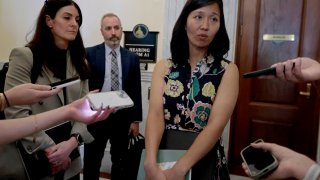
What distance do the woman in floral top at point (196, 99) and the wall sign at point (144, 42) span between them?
178 centimetres

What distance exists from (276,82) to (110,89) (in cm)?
160

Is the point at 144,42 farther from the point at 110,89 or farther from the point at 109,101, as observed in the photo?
the point at 109,101

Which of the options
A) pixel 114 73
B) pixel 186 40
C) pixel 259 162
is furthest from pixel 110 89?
pixel 259 162

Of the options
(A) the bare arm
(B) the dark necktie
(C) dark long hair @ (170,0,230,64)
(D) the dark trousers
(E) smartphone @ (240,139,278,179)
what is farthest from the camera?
(B) the dark necktie

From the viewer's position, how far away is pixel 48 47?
1.63m

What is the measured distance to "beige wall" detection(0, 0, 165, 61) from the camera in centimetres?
322

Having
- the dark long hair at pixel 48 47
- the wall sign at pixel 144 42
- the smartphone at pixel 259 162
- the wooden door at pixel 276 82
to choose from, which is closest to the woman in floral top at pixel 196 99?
the smartphone at pixel 259 162

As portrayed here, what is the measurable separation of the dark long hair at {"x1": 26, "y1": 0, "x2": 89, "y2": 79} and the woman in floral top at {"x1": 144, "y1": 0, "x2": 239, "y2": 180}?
0.54 metres

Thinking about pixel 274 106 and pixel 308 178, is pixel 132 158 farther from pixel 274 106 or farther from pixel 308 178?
pixel 274 106

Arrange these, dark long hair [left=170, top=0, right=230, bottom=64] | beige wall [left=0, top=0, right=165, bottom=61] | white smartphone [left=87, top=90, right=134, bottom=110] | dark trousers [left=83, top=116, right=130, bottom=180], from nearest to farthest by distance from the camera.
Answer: white smartphone [left=87, top=90, right=134, bottom=110], dark long hair [left=170, top=0, right=230, bottom=64], dark trousers [left=83, top=116, right=130, bottom=180], beige wall [left=0, top=0, right=165, bottom=61]

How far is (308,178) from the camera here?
29.0 inches

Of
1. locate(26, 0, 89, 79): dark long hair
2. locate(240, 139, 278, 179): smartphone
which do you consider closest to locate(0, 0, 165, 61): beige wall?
locate(26, 0, 89, 79): dark long hair

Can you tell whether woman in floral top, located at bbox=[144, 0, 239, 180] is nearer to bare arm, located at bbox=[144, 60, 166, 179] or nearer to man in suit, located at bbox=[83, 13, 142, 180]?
bare arm, located at bbox=[144, 60, 166, 179]

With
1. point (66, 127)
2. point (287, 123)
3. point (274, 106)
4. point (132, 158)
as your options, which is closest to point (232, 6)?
point (274, 106)
